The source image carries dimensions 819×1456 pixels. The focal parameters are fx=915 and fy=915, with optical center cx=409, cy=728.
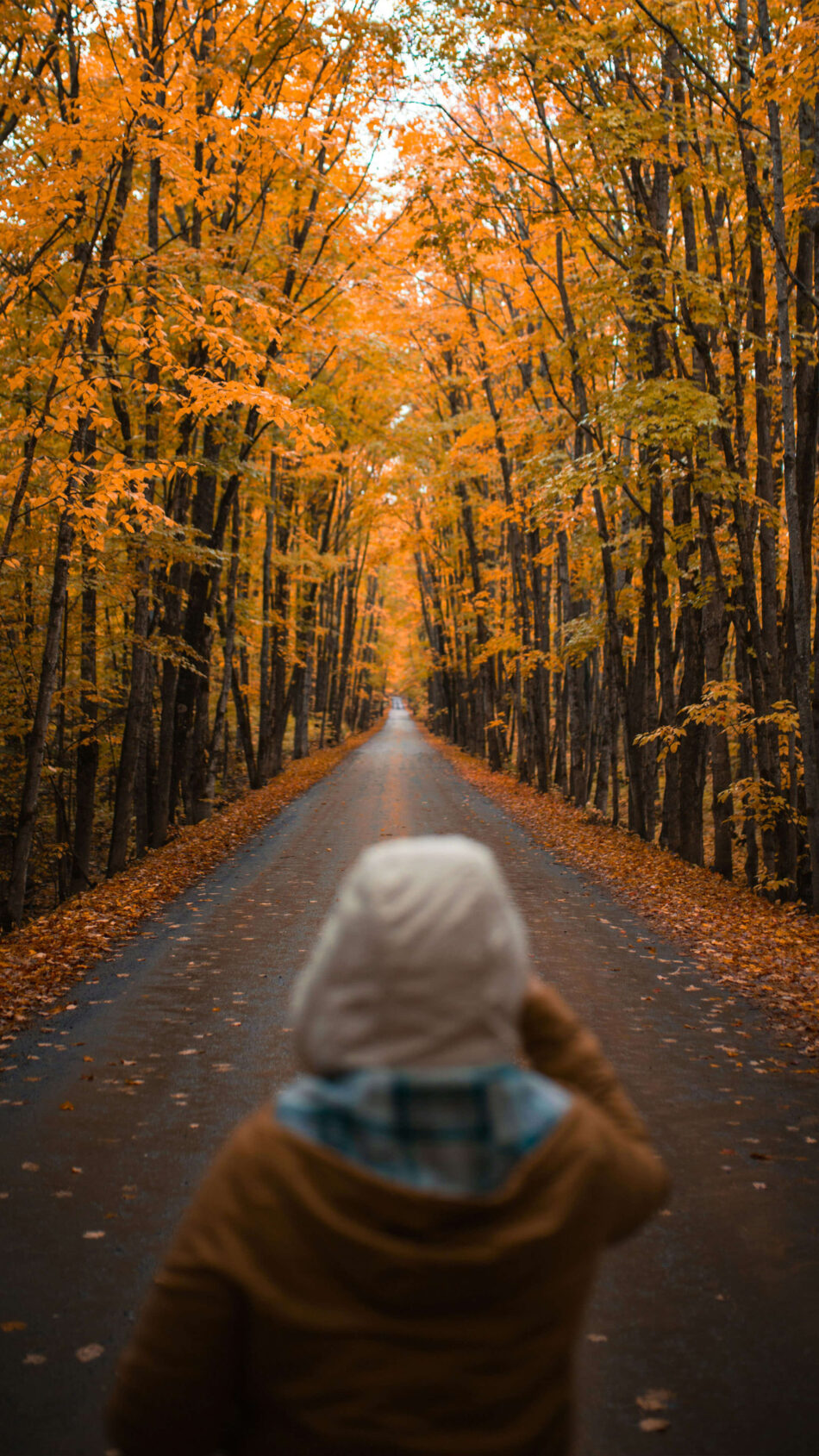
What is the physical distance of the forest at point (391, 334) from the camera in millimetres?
10156

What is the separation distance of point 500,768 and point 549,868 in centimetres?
1724

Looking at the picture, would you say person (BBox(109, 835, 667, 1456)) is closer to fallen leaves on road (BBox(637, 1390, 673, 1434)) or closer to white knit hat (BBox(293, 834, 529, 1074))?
white knit hat (BBox(293, 834, 529, 1074))

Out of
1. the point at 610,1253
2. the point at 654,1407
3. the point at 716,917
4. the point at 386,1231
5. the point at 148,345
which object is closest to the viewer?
the point at 386,1231

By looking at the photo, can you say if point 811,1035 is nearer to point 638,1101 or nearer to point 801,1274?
point 638,1101

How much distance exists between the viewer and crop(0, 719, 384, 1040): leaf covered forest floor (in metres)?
7.64

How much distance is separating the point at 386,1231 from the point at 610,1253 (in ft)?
10.9

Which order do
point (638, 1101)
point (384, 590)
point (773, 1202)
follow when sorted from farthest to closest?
point (384, 590), point (638, 1101), point (773, 1202)

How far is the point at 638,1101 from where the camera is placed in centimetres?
557

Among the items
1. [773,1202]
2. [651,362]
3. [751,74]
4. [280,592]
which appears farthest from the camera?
[280,592]

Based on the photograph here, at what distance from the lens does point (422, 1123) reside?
1.31 m

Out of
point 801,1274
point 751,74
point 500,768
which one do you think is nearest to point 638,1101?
point 801,1274

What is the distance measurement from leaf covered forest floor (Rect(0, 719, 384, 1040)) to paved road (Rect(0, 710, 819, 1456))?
29 centimetres

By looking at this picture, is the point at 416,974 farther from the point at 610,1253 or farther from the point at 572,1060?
the point at 610,1253

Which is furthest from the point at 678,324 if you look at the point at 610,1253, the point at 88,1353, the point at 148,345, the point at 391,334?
the point at 391,334
